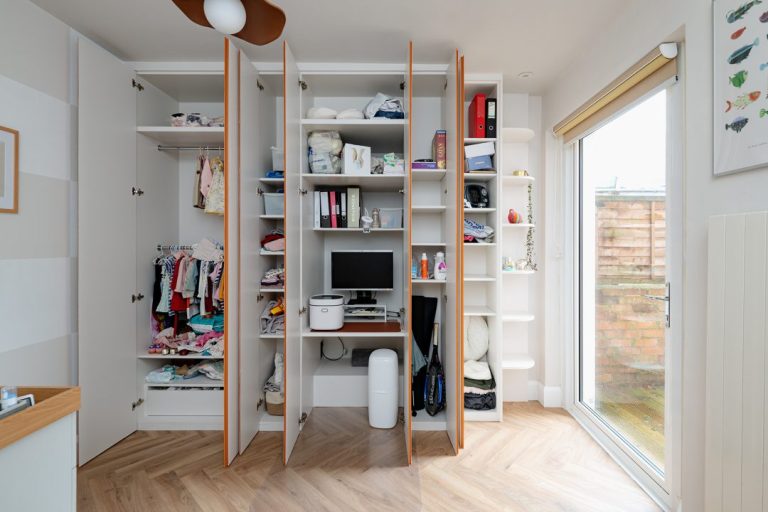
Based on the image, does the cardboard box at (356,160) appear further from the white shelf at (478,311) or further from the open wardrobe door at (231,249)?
the white shelf at (478,311)

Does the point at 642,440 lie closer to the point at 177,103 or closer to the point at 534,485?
the point at 534,485

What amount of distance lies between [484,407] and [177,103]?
3.41 m

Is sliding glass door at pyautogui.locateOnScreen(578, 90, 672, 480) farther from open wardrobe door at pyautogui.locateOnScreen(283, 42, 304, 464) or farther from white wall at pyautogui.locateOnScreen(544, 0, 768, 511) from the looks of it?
open wardrobe door at pyautogui.locateOnScreen(283, 42, 304, 464)

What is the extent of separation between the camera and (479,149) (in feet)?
8.98

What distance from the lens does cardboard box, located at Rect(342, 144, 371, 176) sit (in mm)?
2619

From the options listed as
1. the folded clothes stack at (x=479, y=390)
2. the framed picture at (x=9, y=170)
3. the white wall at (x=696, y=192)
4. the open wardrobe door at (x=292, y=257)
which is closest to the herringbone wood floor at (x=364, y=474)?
the folded clothes stack at (x=479, y=390)

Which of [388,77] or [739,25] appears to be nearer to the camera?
[739,25]

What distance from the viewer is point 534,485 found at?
80.4 inches

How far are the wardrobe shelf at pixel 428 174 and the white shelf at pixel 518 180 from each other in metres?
0.52

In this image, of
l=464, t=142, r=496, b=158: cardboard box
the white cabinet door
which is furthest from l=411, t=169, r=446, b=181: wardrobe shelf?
the white cabinet door

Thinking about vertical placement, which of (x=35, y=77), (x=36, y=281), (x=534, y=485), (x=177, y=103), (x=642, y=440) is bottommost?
(x=534, y=485)

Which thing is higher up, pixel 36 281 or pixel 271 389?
pixel 36 281

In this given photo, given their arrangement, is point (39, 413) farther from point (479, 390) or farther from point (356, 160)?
point (479, 390)

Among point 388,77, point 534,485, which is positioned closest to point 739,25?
point 388,77
